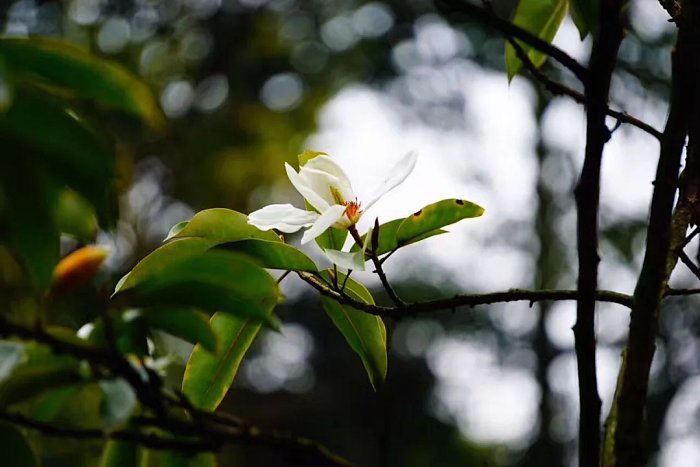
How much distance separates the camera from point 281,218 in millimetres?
659

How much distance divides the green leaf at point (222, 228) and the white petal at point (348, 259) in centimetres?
5

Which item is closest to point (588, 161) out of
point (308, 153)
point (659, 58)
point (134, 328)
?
point (134, 328)

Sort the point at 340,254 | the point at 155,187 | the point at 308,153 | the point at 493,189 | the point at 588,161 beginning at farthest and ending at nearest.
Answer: the point at 493,189
the point at 155,187
the point at 308,153
the point at 340,254
the point at 588,161

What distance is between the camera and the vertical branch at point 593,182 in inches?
15.4

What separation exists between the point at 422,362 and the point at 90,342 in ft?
14.4

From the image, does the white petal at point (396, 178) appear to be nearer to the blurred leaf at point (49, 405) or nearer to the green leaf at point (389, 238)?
the green leaf at point (389, 238)

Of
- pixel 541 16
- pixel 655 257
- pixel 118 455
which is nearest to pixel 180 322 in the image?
pixel 118 455

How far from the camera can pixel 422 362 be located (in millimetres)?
4766

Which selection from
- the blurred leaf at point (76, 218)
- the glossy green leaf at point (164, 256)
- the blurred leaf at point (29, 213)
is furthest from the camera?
the glossy green leaf at point (164, 256)

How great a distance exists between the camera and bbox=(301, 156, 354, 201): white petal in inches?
27.6

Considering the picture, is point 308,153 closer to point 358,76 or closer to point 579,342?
point 579,342

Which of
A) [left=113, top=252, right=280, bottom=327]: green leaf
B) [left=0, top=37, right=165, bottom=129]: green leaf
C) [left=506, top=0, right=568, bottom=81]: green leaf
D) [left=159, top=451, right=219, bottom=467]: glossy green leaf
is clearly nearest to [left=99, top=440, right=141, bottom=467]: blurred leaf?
[left=159, top=451, right=219, bottom=467]: glossy green leaf

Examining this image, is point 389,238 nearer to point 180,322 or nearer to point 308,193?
point 308,193

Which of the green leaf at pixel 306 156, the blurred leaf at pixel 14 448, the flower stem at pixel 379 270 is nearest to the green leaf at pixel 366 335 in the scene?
the flower stem at pixel 379 270
